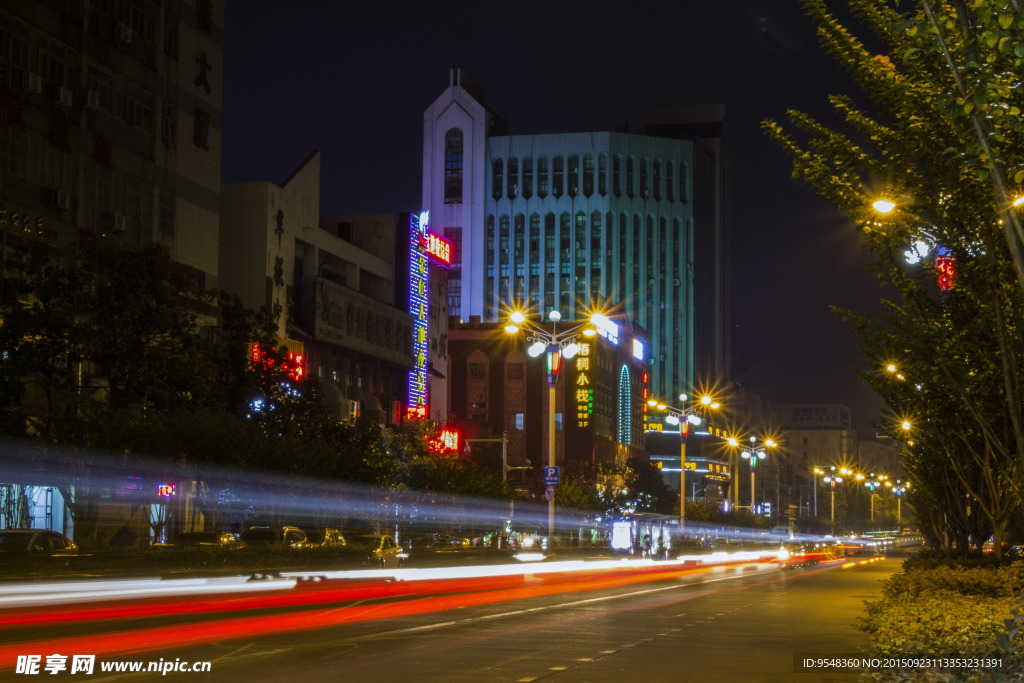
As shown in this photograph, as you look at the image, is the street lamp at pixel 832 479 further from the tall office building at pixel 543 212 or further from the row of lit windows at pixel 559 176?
the row of lit windows at pixel 559 176

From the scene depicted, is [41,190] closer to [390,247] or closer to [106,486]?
[106,486]

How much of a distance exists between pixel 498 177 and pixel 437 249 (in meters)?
84.4

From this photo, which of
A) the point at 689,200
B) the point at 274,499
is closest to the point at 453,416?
the point at 689,200

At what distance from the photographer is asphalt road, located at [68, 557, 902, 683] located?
15.3 m

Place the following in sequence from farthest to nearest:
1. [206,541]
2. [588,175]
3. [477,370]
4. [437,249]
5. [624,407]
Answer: [588,175]
[624,407]
[477,370]
[437,249]
[206,541]

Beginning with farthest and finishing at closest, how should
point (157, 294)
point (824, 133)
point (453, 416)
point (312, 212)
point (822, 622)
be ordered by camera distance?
point (453, 416), point (312, 212), point (157, 294), point (822, 622), point (824, 133)

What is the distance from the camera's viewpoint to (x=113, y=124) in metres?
50.4

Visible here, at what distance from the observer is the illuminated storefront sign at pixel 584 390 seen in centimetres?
12238

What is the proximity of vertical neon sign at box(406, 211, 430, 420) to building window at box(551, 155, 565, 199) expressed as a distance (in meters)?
85.3

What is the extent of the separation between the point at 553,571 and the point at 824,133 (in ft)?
91.4

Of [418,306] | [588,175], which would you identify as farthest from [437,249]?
[588,175]

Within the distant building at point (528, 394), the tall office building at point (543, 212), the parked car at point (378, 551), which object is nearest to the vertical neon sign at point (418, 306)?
the distant building at point (528, 394)

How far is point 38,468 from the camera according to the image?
33.1 m

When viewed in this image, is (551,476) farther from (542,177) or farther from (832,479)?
(542,177)
